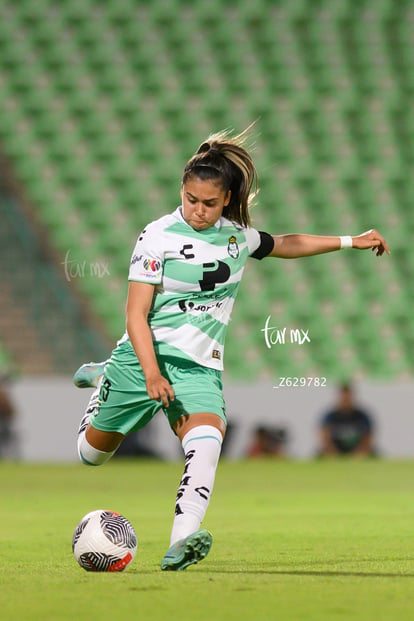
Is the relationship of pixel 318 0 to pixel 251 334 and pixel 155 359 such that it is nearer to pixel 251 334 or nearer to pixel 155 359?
pixel 251 334

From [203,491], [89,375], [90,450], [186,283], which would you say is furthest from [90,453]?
[186,283]

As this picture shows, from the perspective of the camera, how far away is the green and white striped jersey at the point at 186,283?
4672mm

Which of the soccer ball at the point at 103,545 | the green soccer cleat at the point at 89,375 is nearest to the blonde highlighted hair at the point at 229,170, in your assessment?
the green soccer cleat at the point at 89,375

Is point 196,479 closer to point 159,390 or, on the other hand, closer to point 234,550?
point 159,390

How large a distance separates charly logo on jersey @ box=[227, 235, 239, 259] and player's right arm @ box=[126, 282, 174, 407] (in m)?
0.36

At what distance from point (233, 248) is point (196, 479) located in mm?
960

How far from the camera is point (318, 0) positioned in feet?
53.8

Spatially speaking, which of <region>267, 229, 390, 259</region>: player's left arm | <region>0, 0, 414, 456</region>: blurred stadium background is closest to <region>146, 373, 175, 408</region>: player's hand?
<region>267, 229, 390, 259</region>: player's left arm

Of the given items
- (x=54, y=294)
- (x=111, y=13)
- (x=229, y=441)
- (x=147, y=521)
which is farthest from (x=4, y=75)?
(x=147, y=521)

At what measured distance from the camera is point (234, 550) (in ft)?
17.5

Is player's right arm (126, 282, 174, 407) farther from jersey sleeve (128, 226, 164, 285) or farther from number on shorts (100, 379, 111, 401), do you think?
number on shorts (100, 379, 111, 401)

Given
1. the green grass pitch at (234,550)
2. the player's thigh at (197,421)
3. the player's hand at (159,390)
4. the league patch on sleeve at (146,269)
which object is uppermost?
the league patch on sleeve at (146,269)

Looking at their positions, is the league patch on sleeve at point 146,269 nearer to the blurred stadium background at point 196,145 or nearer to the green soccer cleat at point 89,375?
the green soccer cleat at point 89,375

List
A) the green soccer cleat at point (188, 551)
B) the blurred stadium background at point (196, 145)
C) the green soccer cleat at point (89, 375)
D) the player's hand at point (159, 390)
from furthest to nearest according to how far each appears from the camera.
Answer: the blurred stadium background at point (196, 145)
the green soccer cleat at point (89, 375)
the player's hand at point (159, 390)
the green soccer cleat at point (188, 551)
